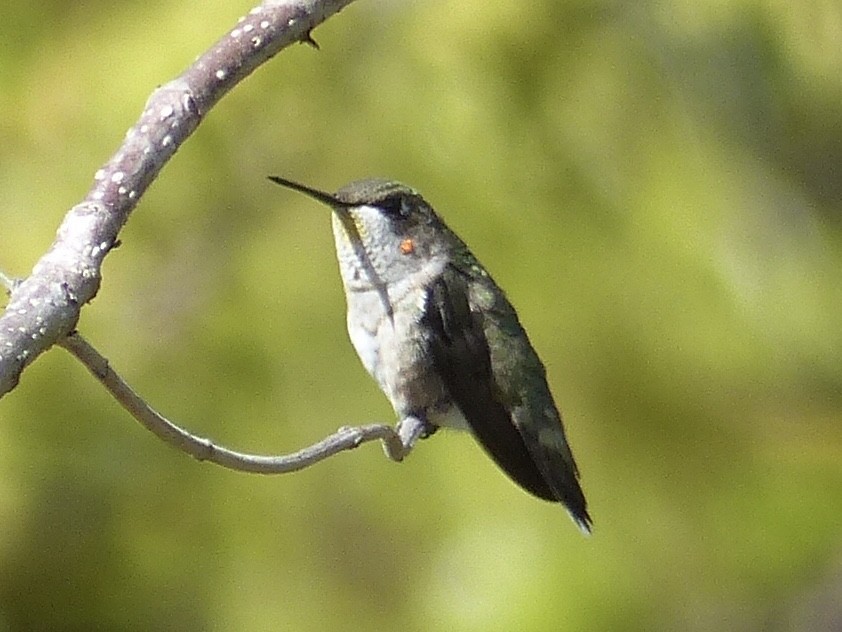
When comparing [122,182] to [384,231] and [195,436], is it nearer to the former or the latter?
[195,436]

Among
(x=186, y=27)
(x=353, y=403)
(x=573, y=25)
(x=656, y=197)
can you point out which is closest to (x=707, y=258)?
(x=656, y=197)

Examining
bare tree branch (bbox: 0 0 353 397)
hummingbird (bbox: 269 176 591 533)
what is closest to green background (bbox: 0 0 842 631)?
hummingbird (bbox: 269 176 591 533)

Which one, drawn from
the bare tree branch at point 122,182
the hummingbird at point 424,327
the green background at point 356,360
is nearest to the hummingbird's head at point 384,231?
the hummingbird at point 424,327

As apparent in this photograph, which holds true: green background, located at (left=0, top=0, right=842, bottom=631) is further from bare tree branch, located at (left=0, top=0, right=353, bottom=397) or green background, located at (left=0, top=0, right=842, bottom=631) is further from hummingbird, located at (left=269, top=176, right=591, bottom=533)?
bare tree branch, located at (left=0, top=0, right=353, bottom=397)

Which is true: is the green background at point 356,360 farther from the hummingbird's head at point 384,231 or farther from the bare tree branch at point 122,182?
the bare tree branch at point 122,182

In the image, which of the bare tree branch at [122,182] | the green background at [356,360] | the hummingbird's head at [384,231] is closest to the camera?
the bare tree branch at [122,182]

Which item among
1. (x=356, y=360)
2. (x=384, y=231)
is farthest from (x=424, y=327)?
(x=356, y=360)

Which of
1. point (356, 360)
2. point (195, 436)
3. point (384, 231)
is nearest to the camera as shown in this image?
point (195, 436)
